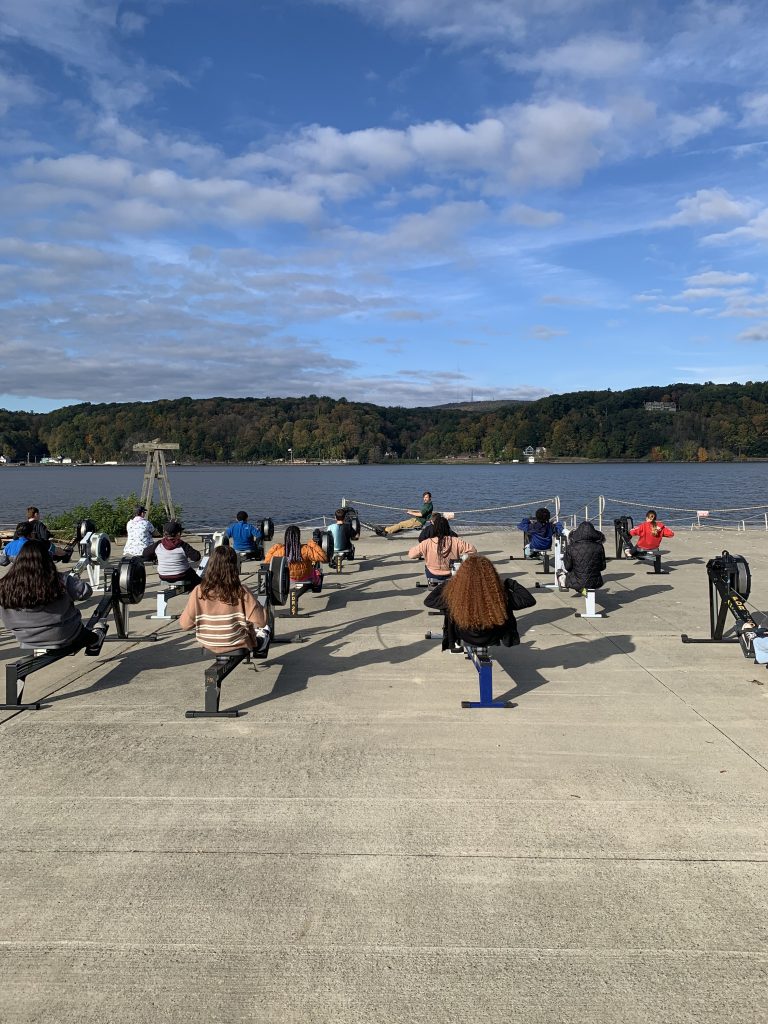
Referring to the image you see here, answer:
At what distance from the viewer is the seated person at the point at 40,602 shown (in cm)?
586

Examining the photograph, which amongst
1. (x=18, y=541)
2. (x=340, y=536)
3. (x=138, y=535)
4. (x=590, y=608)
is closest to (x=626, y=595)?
(x=590, y=608)

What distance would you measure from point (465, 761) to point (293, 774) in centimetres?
116

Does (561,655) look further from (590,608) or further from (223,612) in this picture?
(223,612)

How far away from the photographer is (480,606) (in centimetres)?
604

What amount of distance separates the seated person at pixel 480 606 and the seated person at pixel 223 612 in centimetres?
169

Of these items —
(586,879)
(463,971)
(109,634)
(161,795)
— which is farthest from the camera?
(109,634)

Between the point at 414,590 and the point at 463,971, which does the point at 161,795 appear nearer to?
the point at 463,971

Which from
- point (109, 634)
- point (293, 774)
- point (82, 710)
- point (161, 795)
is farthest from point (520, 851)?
point (109, 634)

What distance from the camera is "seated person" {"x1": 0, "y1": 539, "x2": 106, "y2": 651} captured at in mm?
5859

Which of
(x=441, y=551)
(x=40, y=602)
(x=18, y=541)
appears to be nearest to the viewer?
(x=40, y=602)

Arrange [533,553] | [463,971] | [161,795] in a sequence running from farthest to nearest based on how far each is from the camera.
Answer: [533,553] < [161,795] < [463,971]

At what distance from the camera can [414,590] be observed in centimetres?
→ 1159

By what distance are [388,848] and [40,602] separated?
3.82 metres

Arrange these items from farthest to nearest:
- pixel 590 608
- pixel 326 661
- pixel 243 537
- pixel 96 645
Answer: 1. pixel 243 537
2. pixel 590 608
3. pixel 326 661
4. pixel 96 645
